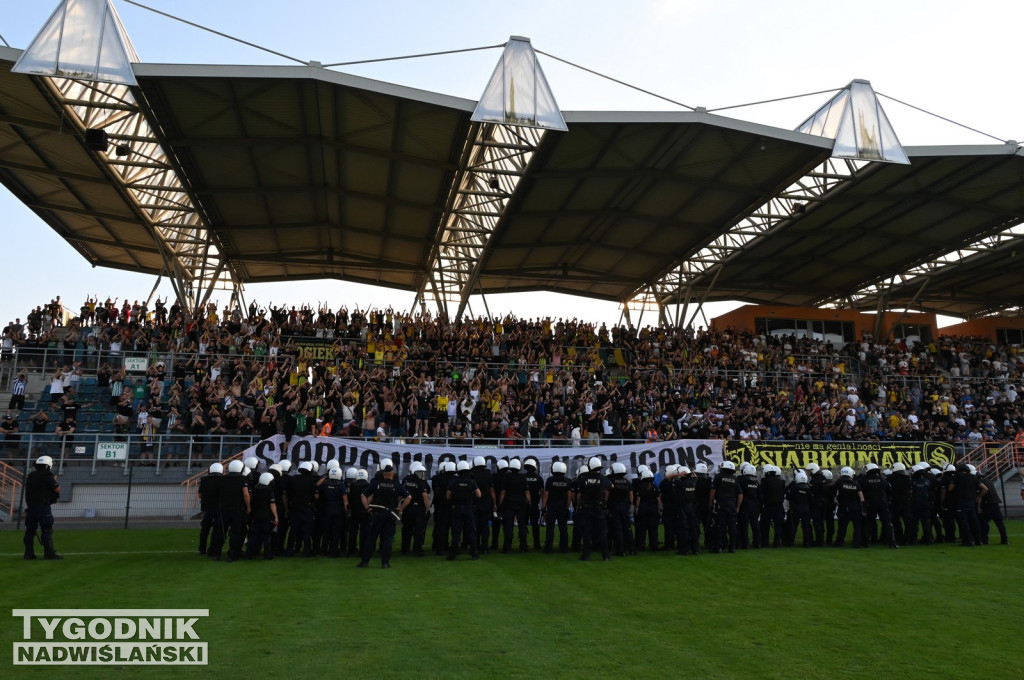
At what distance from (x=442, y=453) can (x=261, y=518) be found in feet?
23.0

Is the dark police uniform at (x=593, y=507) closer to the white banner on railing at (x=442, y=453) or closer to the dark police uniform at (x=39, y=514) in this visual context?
the white banner on railing at (x=442, y=453)

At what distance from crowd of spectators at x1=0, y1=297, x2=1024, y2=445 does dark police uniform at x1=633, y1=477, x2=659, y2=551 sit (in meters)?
9.02

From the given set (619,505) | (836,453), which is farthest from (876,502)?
(836,453)

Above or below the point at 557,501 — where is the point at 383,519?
below

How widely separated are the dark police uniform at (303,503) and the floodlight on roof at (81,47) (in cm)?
1248

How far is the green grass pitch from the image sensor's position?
21.9 ft

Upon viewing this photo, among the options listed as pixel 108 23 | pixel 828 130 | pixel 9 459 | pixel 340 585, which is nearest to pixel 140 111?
pixel 108 23

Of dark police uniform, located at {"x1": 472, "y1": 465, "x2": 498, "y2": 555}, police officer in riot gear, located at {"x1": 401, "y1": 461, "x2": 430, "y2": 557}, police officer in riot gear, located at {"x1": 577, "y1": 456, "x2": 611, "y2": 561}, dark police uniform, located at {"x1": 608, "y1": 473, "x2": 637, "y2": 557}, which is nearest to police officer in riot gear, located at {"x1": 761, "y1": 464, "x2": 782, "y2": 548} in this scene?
dark police uniform, located at {"x1": 608, "y1": 473, "x2": 637, "y2": 557}

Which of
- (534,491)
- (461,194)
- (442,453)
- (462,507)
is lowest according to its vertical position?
(462,507)

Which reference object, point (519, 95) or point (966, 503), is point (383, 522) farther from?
point (519, 95)

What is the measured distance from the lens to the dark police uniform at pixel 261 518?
13.3m

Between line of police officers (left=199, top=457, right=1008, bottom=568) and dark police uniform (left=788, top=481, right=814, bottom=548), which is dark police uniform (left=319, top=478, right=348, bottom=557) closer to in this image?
line of police officers (left=199, top=457, right=1008, bottom=568)
